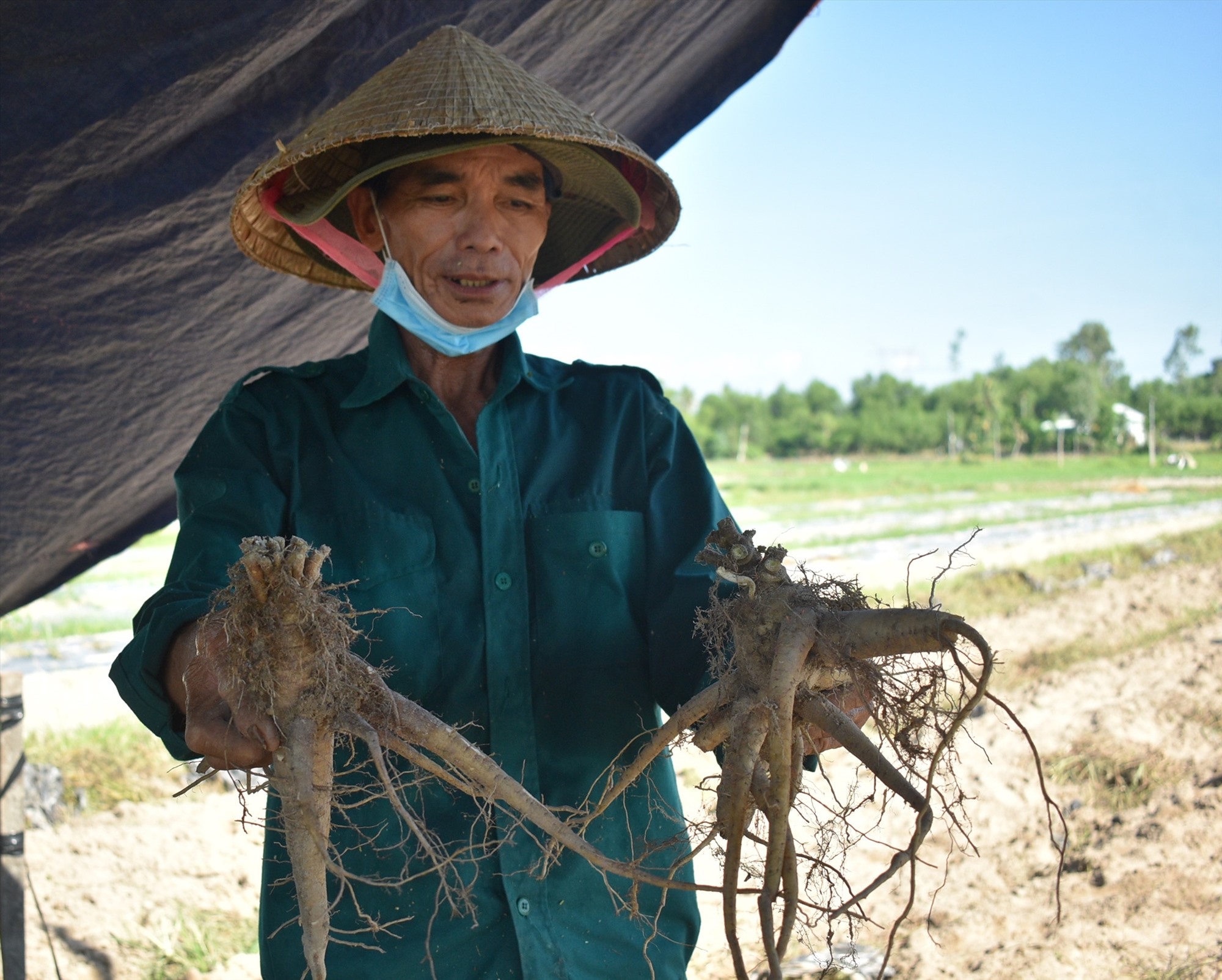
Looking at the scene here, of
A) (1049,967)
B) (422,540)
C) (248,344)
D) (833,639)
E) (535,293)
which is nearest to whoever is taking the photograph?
(833,639)

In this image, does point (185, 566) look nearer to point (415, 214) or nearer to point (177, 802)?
point (415, 214)

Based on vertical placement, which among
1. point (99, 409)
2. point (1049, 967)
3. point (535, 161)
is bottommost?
point (1049, 967)

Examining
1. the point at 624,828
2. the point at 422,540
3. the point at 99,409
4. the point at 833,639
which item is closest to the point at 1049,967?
the point at 624,828

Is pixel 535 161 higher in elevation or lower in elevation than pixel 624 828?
higher

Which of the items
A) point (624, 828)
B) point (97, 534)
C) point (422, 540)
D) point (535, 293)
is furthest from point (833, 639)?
point (97, 534)

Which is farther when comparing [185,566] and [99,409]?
[99,409]

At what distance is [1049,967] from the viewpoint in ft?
11.0

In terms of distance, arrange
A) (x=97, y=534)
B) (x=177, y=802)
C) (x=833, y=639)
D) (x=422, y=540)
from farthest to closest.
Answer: (x=177, y=802) < (x=97, y=534) < (x=422, y=540) < (x=833, y=639)

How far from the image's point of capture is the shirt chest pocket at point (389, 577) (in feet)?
5.46

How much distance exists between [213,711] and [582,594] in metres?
0.63

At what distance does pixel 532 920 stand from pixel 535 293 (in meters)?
1.18

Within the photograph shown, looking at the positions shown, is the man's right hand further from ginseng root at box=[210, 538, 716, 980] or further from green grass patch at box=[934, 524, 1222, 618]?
green grass patch at box=[934, 524, 1222, 618]

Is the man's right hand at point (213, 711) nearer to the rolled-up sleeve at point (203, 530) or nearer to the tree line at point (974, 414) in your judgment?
the rolled-up sleeve at point (203, 530)

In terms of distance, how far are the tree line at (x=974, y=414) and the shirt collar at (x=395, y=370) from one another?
167ft
